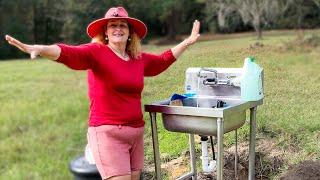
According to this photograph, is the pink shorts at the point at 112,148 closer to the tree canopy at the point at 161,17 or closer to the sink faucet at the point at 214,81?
the sink faucet at the point at 214,81

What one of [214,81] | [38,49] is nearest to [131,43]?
[38,49]

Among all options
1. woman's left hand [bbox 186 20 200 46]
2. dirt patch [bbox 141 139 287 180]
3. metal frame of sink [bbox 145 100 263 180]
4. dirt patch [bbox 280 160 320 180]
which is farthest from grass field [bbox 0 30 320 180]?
woman's left hand [bbox 186 20 200 46]

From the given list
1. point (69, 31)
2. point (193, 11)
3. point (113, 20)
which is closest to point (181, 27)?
point (193, 11)

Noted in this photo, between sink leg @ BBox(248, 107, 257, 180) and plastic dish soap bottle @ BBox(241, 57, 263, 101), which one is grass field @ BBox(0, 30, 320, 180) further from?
plastic dish soap bottle @ BBox(241, 57, 263, 101)

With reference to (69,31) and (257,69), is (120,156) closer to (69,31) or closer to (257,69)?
(257,69)

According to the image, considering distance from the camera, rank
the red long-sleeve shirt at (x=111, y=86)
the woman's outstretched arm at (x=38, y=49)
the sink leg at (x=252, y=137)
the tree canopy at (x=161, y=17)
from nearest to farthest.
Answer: the woman's outstretched arm at (x=38, y=49), the red long-sleeve shirt at (x=111, y=86), the sink leg at (x=252, y=137), the tree canopy at (x=161, y=17)

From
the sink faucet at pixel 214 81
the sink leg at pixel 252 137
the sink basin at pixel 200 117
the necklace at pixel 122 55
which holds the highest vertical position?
the necklace at pixel 122 55

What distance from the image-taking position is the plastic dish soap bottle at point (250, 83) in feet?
13.1

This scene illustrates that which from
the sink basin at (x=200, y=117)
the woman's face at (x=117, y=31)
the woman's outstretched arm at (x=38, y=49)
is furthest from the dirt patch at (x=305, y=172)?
the woman's outstretched arm at (x=38, y=49)

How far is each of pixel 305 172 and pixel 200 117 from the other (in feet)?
3.28

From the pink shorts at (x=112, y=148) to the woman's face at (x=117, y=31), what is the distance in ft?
1.78

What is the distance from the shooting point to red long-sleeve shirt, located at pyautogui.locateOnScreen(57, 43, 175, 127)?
3.42 meters

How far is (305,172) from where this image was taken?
4.11 meters

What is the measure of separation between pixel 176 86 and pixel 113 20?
8.46 ft
